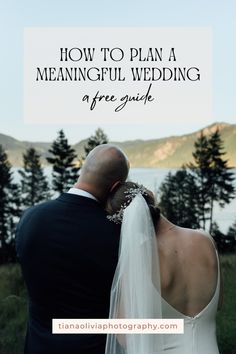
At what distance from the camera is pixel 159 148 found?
2350mm

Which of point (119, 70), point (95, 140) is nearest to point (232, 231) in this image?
point (95, 140)

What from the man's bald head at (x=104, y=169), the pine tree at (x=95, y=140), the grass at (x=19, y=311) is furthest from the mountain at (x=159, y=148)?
the man's bald head at (x=104, y=169)

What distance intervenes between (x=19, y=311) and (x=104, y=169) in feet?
4.33

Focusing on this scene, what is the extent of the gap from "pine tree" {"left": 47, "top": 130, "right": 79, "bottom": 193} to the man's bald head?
3.17ft

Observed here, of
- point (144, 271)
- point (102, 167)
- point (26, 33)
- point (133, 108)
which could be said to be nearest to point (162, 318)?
point (144, 271)

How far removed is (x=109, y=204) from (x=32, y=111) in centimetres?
88

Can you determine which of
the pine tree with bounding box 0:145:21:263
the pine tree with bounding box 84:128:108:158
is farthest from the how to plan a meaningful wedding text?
the pine tree with bounding box 0:145:21:263

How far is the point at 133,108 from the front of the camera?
2055mm

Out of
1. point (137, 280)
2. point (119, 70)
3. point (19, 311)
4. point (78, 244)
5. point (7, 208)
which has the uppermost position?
point (119, 70)

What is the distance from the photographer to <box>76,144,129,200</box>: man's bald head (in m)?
1.35

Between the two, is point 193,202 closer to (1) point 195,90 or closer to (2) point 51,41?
(1) point 195,90

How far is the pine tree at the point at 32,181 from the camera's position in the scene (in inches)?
94.8

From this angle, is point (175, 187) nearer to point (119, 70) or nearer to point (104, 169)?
point (119, 70)

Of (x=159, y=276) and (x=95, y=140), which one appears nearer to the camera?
(x=159, y=276)
